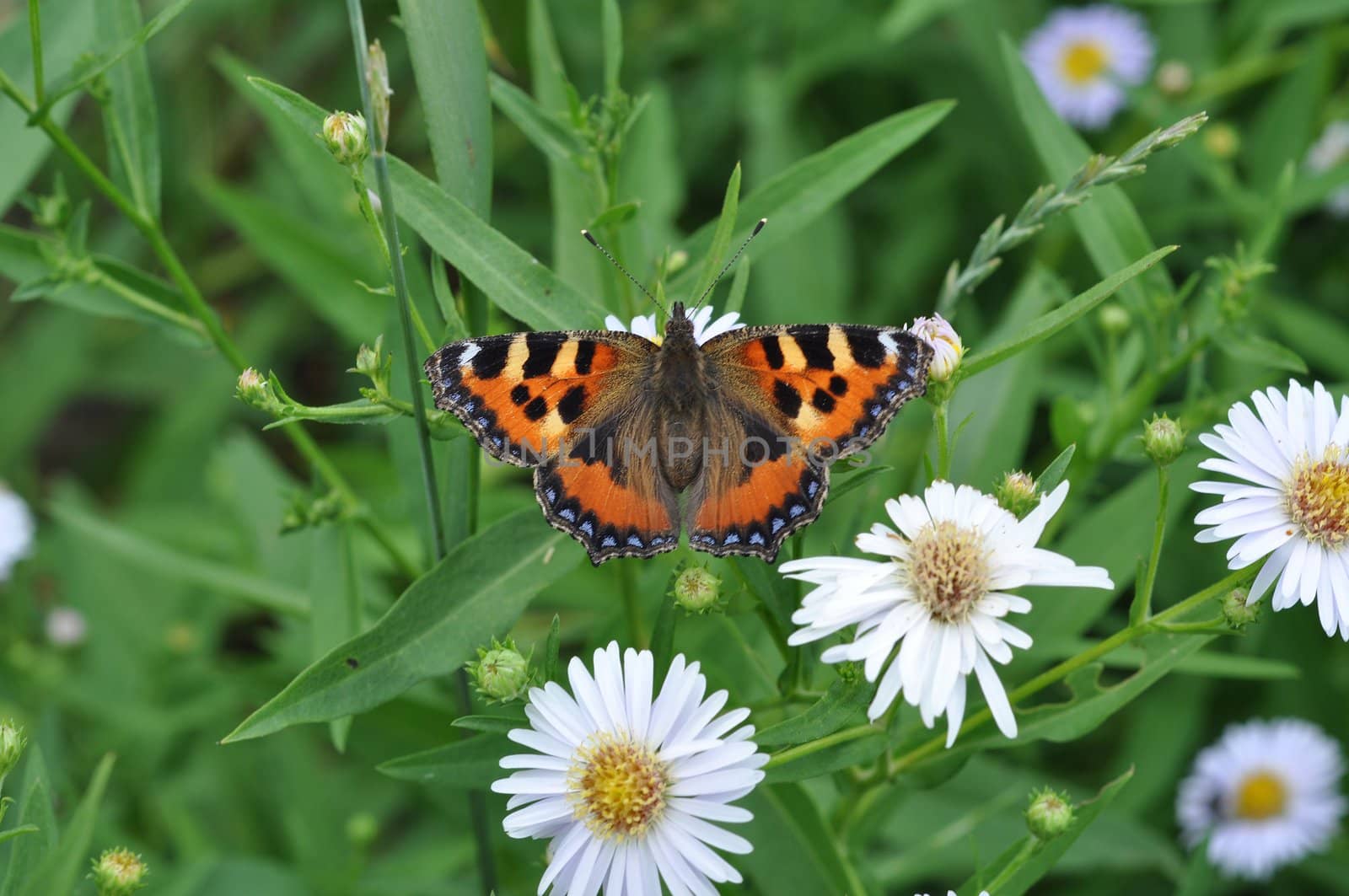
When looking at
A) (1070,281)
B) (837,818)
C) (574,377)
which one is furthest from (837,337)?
(1070,281)

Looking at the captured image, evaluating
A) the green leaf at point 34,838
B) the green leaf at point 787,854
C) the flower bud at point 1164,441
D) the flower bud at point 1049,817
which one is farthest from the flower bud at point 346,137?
the flower bud at point 1049,817

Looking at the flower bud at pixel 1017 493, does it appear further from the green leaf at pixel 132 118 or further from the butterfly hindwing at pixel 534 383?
the green leaf at pixel 132 118

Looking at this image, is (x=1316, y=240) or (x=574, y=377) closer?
(x=574, y=377)

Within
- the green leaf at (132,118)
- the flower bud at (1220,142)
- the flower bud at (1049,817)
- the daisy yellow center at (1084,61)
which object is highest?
the daisy yellow center at (1084,61)

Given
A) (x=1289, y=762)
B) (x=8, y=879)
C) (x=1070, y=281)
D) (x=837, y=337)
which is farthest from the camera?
(x=1070, y=281)

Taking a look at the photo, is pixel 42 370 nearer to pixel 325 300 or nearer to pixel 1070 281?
pixel 325 300

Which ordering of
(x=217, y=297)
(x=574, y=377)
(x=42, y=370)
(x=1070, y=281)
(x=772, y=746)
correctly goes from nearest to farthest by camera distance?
(x=772, y=746) < (x=574, y=377) < (x=1070, y=281) < (x=42, y=370) < (x=217, y=297)

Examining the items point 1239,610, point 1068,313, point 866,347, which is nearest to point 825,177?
point 866,347
